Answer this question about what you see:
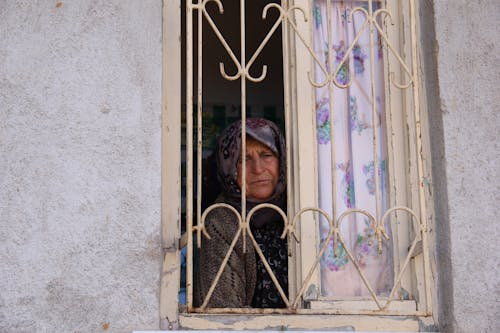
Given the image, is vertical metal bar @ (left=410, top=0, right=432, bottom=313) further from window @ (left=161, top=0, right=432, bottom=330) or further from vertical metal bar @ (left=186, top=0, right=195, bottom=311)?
vertical metal bar @ (left=186, top=0, right=195, bottom=311)

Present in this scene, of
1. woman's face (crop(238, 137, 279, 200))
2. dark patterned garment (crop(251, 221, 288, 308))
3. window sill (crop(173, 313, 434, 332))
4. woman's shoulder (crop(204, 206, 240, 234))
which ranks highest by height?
woman's face (crop(238, 137, 279, 200))

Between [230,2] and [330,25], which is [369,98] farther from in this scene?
[230,2]

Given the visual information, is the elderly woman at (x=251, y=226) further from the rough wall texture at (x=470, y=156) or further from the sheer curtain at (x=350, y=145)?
the rough wall texture at (x=470, y=156)

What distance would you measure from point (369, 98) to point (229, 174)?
1283 millimetres

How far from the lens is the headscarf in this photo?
5.11 meters

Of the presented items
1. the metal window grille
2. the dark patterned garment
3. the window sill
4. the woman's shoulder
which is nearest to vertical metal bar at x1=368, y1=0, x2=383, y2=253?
the metal window grille

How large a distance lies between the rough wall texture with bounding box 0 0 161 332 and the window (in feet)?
0.44

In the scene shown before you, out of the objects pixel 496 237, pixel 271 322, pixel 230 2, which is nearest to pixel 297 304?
pixel 271 322

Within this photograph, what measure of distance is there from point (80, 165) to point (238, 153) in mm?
1594

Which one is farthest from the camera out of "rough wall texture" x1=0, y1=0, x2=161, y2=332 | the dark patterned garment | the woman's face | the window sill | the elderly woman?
the woman's face

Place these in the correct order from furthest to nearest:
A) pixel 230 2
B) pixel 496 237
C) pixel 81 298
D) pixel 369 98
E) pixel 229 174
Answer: pixel 230 2 → pixel 229 174 → pixel 369 98 → pixel 496 237 → pixel 81 298

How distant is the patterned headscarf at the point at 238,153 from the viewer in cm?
511

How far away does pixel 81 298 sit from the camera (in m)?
3.59

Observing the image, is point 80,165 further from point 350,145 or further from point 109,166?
point 350,145
